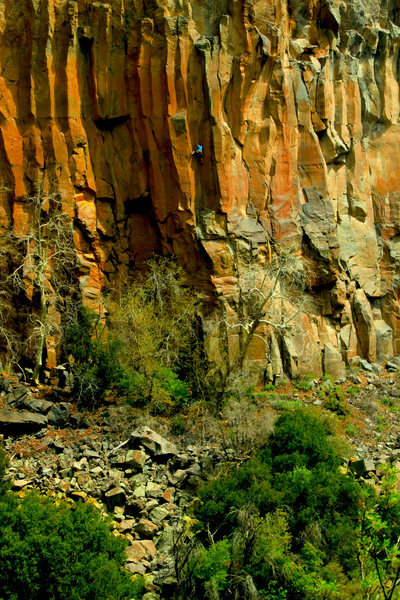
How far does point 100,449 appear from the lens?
16344 millimetres

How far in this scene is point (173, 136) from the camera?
2122 centimetres

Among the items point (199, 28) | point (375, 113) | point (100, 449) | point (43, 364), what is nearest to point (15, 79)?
point (199, 28)

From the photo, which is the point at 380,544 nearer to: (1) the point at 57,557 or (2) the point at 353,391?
(1) the point at 57,557

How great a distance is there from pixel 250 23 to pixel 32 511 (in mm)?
18109

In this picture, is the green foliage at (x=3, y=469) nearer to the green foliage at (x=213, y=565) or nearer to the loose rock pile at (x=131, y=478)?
the loose rock pile at (x=131, y=478)

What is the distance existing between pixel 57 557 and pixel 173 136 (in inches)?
584

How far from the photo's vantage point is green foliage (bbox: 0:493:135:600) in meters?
10.4

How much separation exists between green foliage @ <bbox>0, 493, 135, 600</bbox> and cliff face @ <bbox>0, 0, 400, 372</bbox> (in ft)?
35.3

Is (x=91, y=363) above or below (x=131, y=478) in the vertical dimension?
above

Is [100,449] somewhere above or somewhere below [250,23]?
below

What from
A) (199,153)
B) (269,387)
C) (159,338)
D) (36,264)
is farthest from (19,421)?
(199,153)

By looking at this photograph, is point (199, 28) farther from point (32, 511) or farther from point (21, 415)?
point (32, 511)

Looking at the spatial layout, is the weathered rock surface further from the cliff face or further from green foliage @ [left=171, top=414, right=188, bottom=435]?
the cliff face

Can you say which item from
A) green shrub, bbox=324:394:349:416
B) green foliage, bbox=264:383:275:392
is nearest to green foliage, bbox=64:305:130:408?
green foliage, bbox=264:383:275:392
